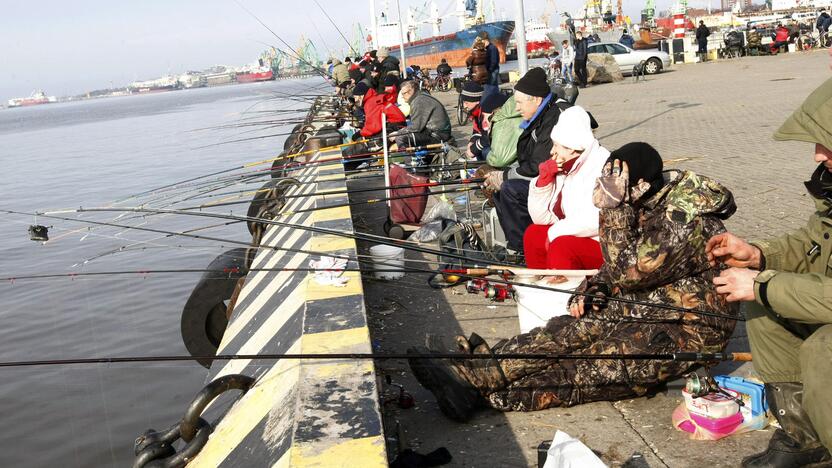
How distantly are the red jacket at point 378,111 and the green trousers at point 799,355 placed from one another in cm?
937

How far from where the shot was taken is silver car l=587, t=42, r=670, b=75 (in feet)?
101

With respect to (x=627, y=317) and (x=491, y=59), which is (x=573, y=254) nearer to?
(x=627, y=317)

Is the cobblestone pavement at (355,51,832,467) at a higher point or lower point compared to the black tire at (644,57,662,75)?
lower

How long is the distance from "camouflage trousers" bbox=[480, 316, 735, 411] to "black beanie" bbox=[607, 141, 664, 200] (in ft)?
2.13

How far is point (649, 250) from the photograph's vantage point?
12.3 ft

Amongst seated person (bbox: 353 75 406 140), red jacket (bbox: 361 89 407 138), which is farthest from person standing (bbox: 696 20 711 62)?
red jacket (bbox: 361 89 407 138)

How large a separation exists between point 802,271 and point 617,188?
0.80 m

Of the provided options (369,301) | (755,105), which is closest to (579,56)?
(755,105)

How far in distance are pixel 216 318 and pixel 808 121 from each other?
5503 mm

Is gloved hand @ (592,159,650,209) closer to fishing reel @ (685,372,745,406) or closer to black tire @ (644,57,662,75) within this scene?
fishing reel @ (685,372,745,406)

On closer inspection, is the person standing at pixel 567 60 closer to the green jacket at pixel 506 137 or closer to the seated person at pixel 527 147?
the green jacket at pixel 506 137

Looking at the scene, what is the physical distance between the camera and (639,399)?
4203 millimetres

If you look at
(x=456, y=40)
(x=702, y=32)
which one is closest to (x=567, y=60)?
(x=702, y=32)

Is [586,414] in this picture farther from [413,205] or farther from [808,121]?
[413,205]
